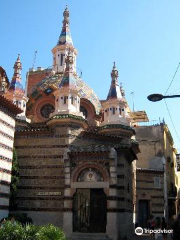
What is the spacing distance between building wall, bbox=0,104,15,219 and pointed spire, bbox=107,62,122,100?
9.25 meters

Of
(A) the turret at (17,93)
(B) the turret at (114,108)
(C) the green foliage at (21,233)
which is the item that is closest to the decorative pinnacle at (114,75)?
(B) the turret at (114,108)

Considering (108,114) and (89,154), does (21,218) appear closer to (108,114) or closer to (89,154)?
(89,154)

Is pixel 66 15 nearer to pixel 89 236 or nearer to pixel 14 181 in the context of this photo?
pixel 14 181

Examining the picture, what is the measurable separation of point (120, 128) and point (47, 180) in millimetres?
6624

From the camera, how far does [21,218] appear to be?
20578 mm

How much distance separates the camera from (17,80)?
28031 millimetres

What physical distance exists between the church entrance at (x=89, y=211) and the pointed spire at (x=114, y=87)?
837 centimetres

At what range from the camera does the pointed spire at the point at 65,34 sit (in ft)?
116

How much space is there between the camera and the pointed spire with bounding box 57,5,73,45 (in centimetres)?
3541

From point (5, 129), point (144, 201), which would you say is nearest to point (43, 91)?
point (5, 129)

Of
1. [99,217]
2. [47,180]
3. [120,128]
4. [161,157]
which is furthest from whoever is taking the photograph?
[161,157]

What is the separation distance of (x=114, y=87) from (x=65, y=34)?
11719mm

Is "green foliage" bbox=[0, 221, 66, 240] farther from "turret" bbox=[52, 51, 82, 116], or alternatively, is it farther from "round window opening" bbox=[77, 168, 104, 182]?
"turret" bbox=[52, 51, 82, 116]

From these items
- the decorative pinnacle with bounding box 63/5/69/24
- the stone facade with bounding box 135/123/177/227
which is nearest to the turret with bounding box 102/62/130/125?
the stone facade with bounding box 135/123/177/227
